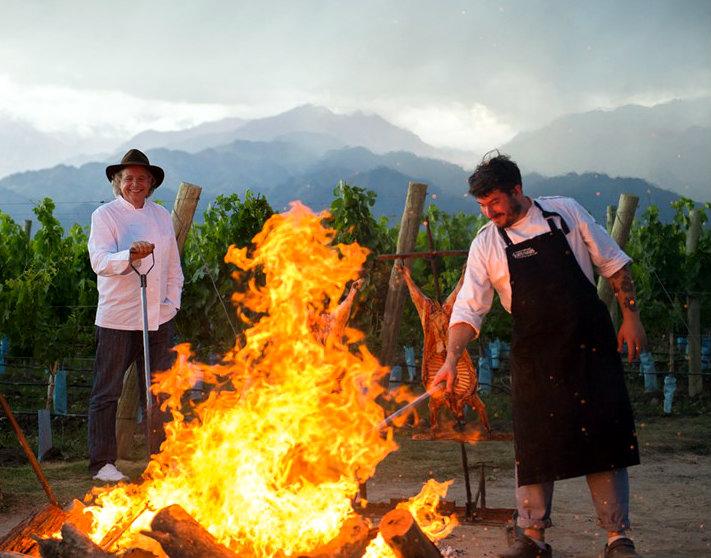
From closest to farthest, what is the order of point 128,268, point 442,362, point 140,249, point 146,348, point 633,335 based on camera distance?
1. point 633,335
2. point 442,362
3. point 140,249
4. point 146,348
5. point 128,268

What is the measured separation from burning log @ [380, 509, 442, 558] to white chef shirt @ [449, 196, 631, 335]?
1197mm

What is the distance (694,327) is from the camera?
485 inches

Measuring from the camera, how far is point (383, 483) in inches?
266

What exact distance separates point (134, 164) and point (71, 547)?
3.46 meters

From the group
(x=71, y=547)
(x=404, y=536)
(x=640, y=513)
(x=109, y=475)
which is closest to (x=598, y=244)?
(x=404, y=536)

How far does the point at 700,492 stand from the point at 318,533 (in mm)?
3825

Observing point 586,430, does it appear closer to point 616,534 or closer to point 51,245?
point 616,534

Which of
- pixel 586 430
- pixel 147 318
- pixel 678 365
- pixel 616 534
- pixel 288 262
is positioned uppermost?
pixel 288 262

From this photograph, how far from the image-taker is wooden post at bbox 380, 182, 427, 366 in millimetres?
7508

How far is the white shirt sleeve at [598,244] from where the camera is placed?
426cm

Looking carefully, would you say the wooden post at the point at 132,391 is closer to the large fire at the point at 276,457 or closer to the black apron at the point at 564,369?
the large fire at the point at 276,457

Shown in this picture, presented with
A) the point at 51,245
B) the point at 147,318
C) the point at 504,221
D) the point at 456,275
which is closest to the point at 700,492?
the point at 504,221

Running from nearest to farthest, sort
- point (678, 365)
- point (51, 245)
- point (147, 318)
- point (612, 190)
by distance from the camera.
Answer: point (147, 318) < point (51, 245) < point (678, 365) < point (612, 190)

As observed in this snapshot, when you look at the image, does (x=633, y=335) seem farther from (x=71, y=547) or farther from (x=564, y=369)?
(x=71, y=547)
